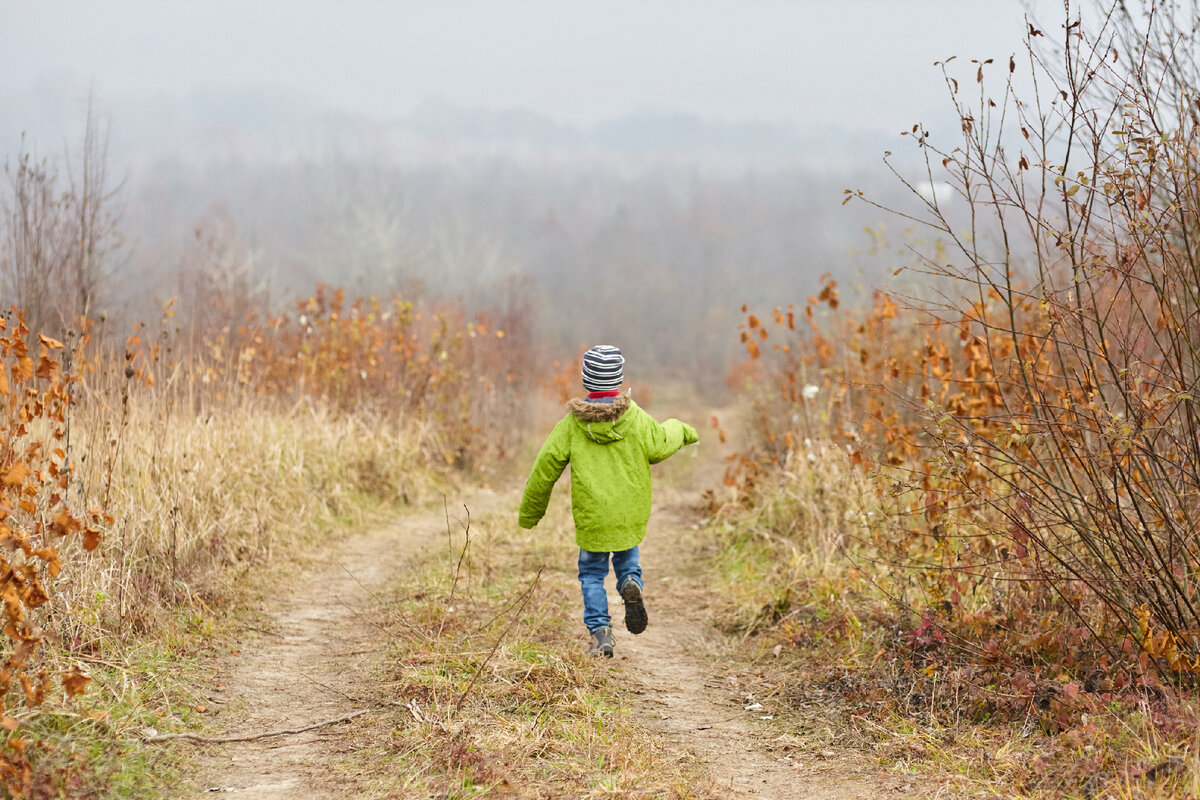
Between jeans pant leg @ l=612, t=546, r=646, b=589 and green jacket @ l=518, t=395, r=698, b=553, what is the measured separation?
83mm

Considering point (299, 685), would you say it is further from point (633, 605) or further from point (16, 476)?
point (16, 476)

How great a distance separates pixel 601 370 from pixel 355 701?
184 cm

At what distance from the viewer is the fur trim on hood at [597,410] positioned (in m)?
4.27

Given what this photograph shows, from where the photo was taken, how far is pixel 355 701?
3.70 metres

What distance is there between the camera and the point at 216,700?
12.1 ft

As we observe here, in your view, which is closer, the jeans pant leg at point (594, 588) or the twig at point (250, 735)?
the twig at point (250, 735)

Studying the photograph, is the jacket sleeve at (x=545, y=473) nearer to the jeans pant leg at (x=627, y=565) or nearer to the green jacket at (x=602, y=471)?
the green jacket at (x=602, y=471)

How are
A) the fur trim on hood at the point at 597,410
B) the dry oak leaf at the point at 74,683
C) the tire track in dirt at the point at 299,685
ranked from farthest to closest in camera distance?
the fur trim on hood at the point at 597,410 < the tire track in dirt at the point at 299,685 < the dry oak leaf at the point at 74,683

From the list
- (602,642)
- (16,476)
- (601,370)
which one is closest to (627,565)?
(602,642)

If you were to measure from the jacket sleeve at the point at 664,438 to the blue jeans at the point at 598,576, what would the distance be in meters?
0.50

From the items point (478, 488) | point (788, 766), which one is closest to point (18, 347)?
point (788, 766)

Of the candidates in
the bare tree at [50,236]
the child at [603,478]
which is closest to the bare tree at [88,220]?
the bare tree at [50,236]

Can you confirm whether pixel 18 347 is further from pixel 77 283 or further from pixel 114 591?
pixel 77 283

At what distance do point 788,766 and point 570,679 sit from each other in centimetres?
99
